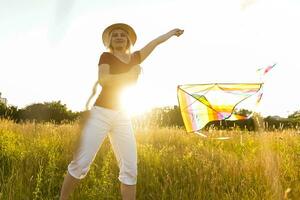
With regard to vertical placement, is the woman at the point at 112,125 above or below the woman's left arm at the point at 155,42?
below

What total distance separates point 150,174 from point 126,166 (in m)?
1.29

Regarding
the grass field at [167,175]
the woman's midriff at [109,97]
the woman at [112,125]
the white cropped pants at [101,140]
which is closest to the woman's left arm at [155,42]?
the woman at [112,125]

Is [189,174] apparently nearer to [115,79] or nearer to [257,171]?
[257,171]

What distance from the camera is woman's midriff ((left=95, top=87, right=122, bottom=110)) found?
3648mm

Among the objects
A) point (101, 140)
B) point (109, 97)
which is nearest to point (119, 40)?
point (109, 97)

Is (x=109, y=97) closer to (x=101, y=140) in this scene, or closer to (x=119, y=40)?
(x=101, y=140)

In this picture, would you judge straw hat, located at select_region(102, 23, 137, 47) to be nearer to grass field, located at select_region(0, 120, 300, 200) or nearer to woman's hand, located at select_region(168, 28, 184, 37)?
woman's hand, located at select_region(168, 28, 184, 37)

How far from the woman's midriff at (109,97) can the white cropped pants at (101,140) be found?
4 centimetres

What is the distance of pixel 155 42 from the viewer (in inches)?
155

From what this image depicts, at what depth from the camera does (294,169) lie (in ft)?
16.1

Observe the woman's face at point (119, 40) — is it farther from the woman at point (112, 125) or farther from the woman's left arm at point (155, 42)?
the woman's left arm at point (155, 42)

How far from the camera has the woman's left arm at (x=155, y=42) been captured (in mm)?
3895

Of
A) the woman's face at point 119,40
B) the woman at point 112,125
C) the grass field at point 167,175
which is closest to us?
the woman at point 112,125

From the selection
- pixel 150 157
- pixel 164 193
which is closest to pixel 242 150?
pixel 150 157
